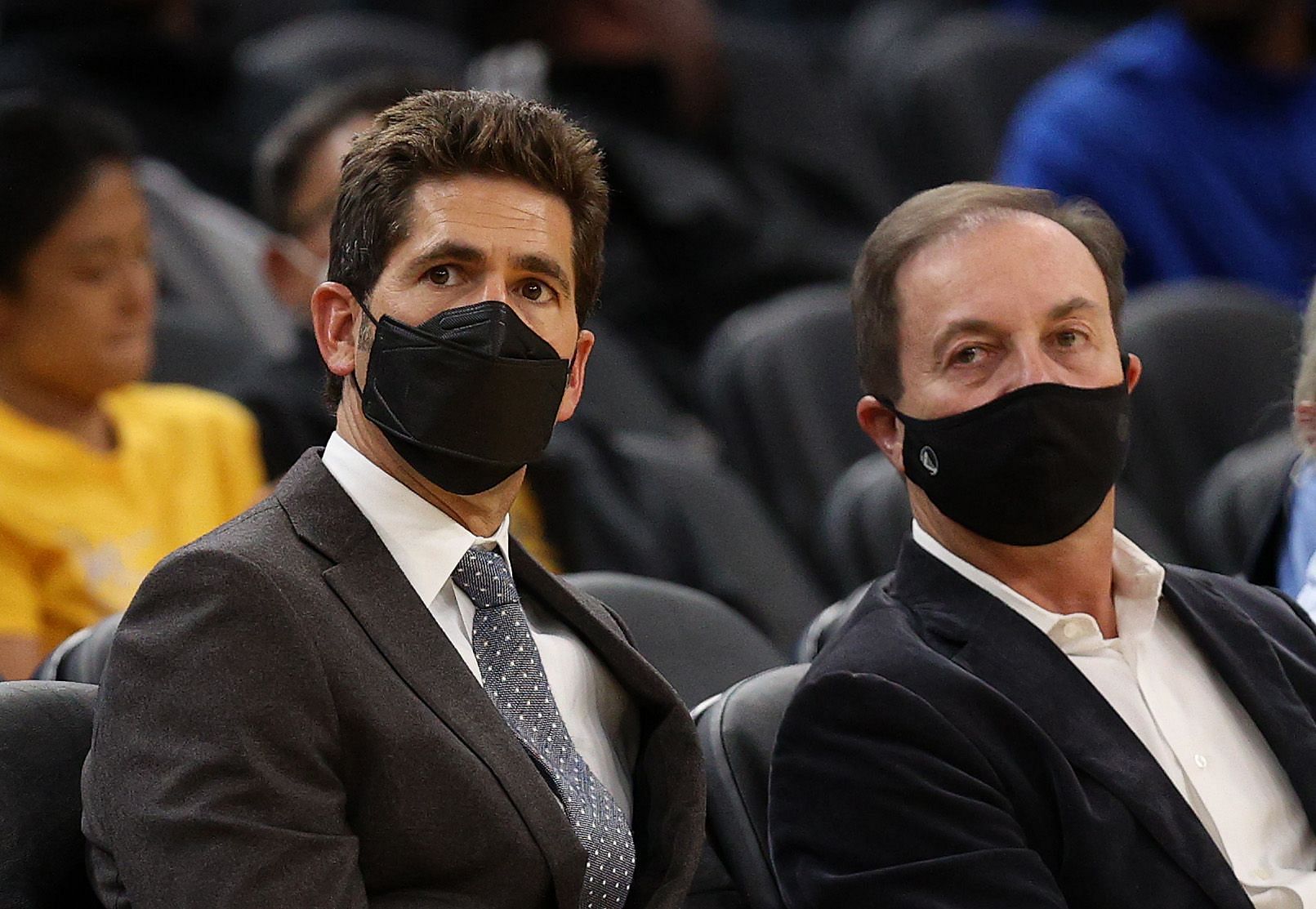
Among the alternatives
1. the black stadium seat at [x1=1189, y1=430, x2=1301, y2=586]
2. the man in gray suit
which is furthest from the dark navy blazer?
the black stadium seat at [x1=1189, y1=430, x2=1301, y2=586]

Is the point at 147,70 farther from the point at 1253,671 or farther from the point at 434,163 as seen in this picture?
the point at 1253,671

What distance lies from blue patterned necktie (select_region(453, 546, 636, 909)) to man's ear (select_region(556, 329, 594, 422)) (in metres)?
0.14

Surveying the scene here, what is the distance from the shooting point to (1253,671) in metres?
1.87

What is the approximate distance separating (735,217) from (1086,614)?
8.41 feet

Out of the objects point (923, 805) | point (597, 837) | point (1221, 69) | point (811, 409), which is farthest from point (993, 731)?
point (1221, 69)

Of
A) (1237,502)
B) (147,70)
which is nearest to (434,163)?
(1237,502)

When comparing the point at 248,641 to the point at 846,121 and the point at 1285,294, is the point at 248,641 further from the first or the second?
the point at 846,121

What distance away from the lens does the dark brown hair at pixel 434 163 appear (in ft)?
5.36

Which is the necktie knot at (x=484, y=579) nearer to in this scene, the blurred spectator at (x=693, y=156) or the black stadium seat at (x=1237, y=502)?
the black stadium seat at (x=1237, y=502)

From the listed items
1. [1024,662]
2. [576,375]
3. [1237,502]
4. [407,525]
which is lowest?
[1237,502]

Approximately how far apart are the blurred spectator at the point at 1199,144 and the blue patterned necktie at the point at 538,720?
8.65 ft

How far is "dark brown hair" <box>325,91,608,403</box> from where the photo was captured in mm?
1633

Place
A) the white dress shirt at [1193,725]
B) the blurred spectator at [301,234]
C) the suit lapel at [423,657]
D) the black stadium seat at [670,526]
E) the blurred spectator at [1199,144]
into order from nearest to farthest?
the suit lapel at [423,657], the white dress shirt at [1193,725], the blurred spectator at [301,234], the black stadium seat at [670,526], the blurred spectator at [1199,144]

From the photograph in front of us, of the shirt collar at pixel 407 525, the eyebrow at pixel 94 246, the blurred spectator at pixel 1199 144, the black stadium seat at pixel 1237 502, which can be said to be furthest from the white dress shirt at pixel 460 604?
the blurred spectator at pixel 1199 144
